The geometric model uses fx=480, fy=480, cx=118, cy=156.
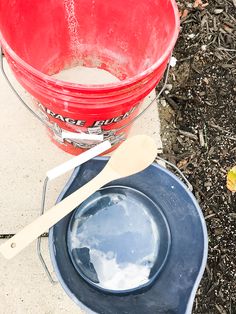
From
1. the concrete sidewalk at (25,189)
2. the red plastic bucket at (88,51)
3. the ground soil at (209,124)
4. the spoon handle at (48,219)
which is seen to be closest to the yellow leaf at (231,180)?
the ground soil at (209,124)

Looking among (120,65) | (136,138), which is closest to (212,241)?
(136,138)

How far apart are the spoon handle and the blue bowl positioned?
42mm

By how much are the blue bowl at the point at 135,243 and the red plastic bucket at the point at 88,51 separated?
16cm

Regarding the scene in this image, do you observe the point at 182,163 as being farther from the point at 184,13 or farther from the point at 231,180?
the point at 184,13

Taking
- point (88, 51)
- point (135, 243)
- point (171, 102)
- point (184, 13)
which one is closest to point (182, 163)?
point (171, 102)

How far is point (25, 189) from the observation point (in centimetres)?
147

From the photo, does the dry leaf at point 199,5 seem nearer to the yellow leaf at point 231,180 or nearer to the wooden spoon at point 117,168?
the yellow leaf at point 231,180

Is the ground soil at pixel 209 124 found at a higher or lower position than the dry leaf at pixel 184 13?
lower

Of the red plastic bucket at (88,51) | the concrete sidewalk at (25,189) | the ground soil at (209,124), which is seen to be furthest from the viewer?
the ground soil at (209,124)

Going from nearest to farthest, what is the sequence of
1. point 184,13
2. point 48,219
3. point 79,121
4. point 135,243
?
point 48,219 → point 79,121 → point 135,243 → point 184,13

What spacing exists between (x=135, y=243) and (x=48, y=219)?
1.24 ft

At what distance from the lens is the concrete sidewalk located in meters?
1.36

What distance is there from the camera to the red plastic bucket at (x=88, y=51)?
1.08 metres

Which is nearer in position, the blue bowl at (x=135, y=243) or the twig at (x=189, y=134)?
the blue bowl at (x=135, y=243)
